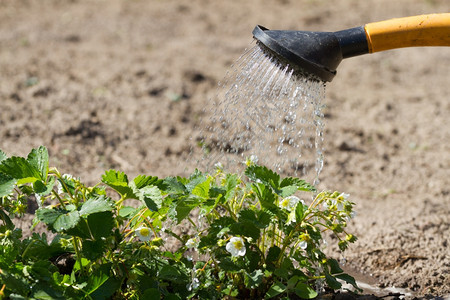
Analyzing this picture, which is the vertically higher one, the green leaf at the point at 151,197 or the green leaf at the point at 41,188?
the green leaf at the point at 151,197

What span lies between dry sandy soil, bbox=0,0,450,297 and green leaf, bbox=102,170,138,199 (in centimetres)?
123

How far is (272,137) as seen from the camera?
406 cm

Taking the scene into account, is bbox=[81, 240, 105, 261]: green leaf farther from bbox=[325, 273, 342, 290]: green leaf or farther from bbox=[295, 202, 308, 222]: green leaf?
A: bbox=[325, 273, 342, 290]: green leaf

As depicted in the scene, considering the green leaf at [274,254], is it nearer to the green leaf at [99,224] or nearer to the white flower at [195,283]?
the white flower at [195,283]

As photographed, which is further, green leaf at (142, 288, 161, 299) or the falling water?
the falling water

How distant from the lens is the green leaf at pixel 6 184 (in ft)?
5.78

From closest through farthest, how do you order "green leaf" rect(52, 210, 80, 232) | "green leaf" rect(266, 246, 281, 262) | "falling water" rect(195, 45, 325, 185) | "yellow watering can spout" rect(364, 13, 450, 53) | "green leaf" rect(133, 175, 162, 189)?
"green leaf" rect(52, 210, 80, 232) < "green leaf" rect(133, 175, 162, 189) < "green leaf" rect(266, 246, 281, 262) < "yellow watering can spout" rect(364, 13, 450, 53) < "falling water" rect(195, 45, 325, 185)

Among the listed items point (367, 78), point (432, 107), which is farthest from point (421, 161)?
point (367, 78)

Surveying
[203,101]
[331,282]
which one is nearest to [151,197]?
[331,282]

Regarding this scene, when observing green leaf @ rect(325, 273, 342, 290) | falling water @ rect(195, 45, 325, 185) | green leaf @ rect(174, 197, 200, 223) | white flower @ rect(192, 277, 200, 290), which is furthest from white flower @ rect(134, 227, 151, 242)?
falling water @ rect(195, 45, 325, 185)

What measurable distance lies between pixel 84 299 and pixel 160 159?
6.73ft

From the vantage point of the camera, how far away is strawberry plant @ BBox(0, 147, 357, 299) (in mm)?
1802

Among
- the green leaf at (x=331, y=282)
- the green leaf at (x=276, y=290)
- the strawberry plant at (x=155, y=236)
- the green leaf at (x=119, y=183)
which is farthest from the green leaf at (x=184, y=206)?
the green leaf at (x=331, y=282)

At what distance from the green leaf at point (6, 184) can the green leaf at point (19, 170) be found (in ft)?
0.04
